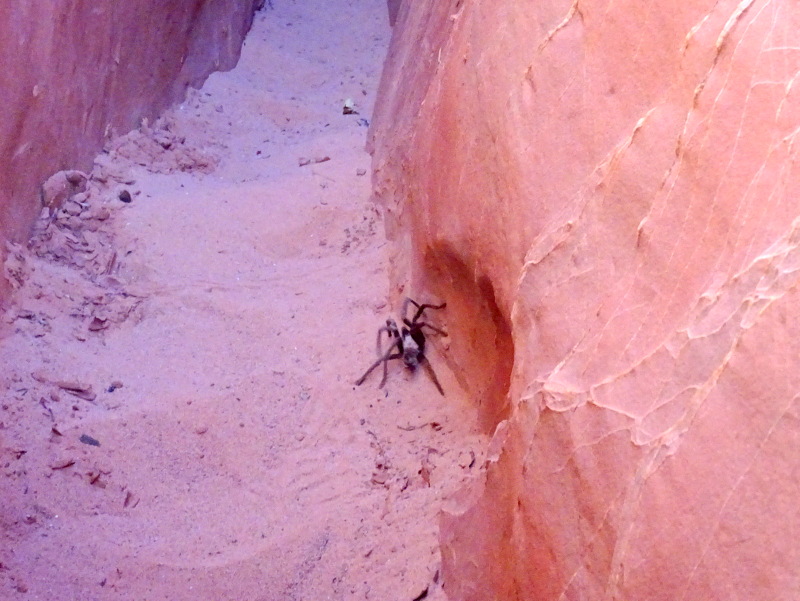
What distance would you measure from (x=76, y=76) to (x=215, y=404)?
1984 mm

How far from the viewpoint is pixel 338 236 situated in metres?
3.87

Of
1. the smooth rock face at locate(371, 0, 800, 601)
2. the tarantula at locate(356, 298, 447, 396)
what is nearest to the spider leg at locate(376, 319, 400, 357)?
the tarantula at locate(356, 298, 447, 396)

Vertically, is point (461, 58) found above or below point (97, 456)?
above

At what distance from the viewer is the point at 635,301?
159 cm

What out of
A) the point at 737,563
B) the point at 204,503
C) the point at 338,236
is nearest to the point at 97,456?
the point at 204,503

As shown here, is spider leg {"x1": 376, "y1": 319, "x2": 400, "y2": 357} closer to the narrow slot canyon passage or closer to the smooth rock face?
the narrow slot canyon passage

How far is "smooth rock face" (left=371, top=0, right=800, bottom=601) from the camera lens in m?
1.25

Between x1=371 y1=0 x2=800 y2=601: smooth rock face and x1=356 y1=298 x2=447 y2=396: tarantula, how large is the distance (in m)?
0.37

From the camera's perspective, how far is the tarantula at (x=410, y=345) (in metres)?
2.82

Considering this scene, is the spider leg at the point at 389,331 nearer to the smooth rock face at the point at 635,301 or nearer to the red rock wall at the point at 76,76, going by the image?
the smooth rock face at the point at 635,301

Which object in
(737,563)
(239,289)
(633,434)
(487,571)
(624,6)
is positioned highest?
(624,6)

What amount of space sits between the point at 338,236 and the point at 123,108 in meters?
1.60

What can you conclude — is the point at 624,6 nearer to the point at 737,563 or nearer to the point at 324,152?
the point at 737,563

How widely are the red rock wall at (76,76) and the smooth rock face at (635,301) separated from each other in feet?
6.58
